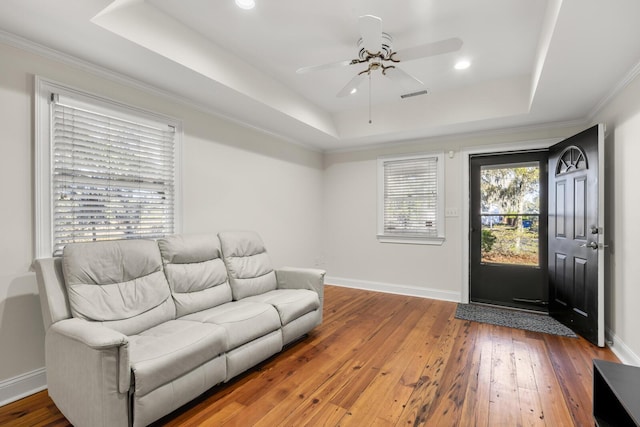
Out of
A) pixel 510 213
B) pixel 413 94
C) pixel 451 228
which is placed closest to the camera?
pixel 413 94

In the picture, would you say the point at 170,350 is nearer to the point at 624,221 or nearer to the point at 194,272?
the point at 194,272

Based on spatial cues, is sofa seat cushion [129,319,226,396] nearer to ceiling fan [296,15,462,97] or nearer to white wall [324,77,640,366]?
ceiling fan [296,15,462,97]

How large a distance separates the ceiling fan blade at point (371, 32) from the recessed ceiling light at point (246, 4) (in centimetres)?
82

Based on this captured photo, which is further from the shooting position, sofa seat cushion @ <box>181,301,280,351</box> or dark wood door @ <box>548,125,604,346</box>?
dark wood door @ <box>548,125,604,346</box>

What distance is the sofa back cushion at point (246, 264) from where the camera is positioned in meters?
3.08

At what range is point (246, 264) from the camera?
3.25 meters

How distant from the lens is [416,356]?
2771 mm

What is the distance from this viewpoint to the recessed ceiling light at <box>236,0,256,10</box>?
7.35 feet

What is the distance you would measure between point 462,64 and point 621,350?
3.04m

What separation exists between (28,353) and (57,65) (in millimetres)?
2106

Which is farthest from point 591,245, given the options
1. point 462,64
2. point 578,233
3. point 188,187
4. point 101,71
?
point 101,71

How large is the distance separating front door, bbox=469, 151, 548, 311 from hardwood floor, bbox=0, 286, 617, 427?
993mm

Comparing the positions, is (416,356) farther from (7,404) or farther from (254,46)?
(254,46)

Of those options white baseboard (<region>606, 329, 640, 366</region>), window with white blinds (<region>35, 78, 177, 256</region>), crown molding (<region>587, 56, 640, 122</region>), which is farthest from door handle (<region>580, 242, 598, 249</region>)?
window with white blinds (<region>35, 78, 177, 256</region>)
